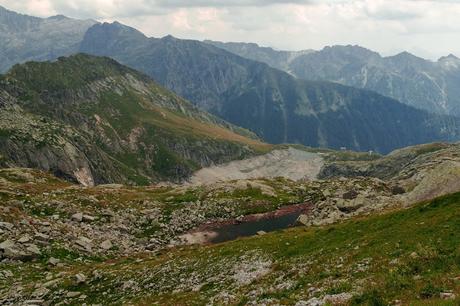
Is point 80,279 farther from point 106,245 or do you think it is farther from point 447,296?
point 447,296

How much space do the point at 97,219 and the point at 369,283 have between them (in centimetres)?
6598

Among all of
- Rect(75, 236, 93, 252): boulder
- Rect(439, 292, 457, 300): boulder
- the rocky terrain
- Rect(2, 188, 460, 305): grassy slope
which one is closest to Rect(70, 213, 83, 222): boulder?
the rocky terrain

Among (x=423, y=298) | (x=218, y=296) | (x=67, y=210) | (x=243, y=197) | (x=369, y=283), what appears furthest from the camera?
(x=243, y=197)

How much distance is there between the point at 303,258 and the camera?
43.6 meters

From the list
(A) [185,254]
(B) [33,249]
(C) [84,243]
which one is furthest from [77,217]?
(A) [185,254]

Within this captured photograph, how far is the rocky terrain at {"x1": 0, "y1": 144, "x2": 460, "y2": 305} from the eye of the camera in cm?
3378

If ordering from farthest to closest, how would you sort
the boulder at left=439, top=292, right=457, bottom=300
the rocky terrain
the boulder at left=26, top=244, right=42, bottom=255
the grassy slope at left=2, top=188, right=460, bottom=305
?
the boulder at left=26, top=244, right=42, bottom=255, the rocky terrain, the grassy slope at left=2, top=188, right=460, bottom=305, the boulder at left=439, top=292, right=457, bottom=300

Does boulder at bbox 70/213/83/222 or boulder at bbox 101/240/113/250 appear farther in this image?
boulder at bbox 70/213/83/222

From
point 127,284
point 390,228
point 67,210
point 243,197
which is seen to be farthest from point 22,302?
point 243,197

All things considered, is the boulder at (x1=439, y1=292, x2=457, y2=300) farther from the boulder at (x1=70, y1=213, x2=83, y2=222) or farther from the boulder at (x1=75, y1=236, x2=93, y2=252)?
the boulder at (x1=70, y1=213, x2=83, y2=222)

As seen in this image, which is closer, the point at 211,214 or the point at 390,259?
the point at 390,259

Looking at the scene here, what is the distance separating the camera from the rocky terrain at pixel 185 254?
1330 inches

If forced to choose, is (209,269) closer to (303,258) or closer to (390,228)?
(303,258)

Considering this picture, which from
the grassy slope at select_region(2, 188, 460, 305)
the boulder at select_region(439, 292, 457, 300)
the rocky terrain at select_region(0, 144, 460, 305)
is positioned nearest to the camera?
the boulder at select_region(439, 292, 457, 300)
